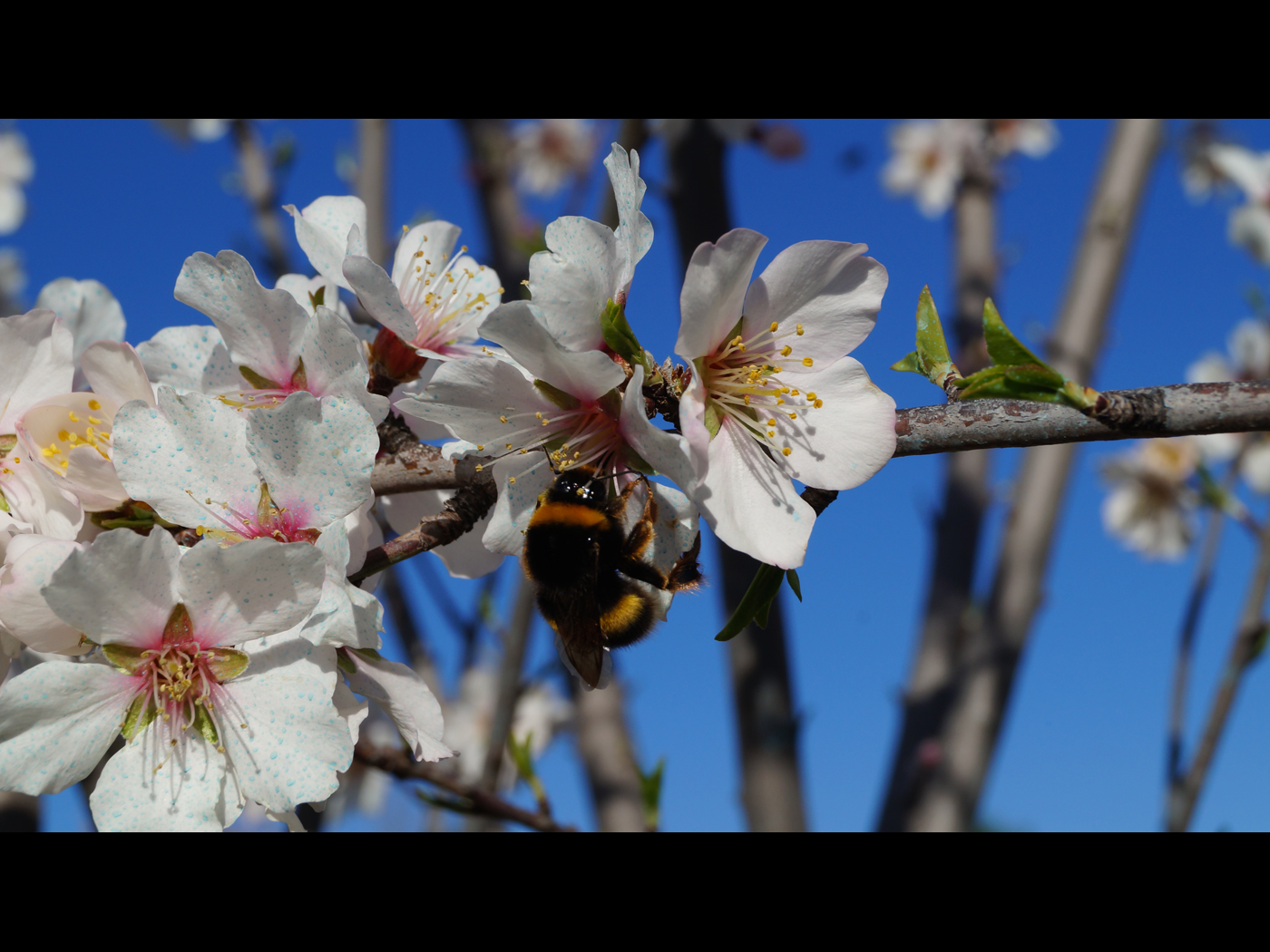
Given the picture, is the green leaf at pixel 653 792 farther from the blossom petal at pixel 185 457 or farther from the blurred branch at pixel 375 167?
the blurred branch at pixel 375 167

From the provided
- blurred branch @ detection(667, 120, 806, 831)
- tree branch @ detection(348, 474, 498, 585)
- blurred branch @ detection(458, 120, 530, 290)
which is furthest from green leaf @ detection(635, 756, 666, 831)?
blurred branch @ detection(458, 120, 530, 290)

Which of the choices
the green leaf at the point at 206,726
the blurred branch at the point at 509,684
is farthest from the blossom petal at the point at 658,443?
the blurred branch at the point at 509,684

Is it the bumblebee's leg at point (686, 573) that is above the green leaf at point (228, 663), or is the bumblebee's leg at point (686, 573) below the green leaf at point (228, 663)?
above

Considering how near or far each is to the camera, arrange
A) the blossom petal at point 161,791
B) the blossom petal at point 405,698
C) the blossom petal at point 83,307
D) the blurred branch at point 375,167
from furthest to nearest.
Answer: the blurred branch at point 375,167
the blossom petal at point 83,307
the blossom petal at point 405,698
the blossom petal at point 161,791

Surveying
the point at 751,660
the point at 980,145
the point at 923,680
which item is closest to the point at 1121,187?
the point at 980,145

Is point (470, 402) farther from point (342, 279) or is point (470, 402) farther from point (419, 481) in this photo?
point (342, 279)


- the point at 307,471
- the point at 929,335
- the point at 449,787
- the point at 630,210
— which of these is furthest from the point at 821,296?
the point at 449,787
